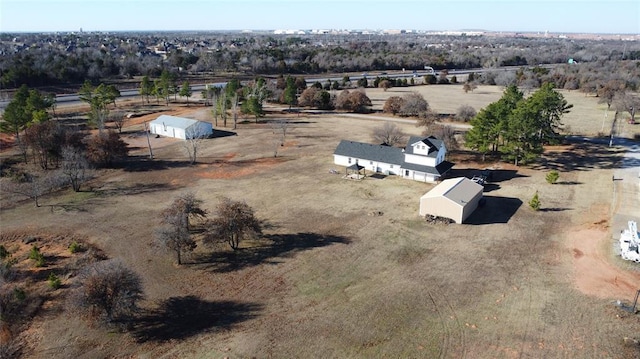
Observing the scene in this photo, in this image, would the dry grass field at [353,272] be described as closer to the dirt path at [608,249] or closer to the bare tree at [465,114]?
the dirt path at [608,249]

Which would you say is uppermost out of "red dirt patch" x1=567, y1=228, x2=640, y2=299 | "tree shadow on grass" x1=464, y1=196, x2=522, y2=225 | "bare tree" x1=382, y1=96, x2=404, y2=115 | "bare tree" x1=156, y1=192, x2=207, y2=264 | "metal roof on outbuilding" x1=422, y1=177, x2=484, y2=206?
"bare tree" x1=382, y1=96, x2=404, y2=115

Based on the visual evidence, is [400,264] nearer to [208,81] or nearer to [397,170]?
[397,170]

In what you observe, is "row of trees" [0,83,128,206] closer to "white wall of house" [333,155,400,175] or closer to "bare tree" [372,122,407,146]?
"white wall of house" [333,155,400,175]

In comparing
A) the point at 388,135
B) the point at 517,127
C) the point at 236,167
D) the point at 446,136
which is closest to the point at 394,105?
the point at 388,135

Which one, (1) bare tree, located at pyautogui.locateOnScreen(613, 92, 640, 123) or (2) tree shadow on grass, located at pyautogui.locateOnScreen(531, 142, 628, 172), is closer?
(2) tree shadow on grass, located at pyautogui.locateOnScreen(531, 142, 628, 172)

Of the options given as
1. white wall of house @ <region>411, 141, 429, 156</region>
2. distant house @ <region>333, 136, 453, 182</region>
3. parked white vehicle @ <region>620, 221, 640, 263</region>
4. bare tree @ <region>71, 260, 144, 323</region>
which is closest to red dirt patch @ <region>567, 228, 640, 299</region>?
parked white vehicle @ <region>620, 221, 640, 263</region>

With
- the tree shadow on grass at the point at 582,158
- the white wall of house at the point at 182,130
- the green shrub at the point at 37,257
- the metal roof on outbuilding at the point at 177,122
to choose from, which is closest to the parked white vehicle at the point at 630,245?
the tree shadow on grass at the point at 582,158

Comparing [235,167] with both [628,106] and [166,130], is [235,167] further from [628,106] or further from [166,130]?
[628,106]
